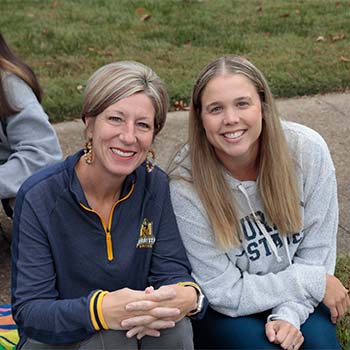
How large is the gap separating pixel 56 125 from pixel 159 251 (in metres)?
2.68

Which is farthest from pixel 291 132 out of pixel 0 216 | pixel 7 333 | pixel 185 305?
pixel 0 216

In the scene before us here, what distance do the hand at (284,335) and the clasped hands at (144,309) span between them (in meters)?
0.36

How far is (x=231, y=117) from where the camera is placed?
2.61 m

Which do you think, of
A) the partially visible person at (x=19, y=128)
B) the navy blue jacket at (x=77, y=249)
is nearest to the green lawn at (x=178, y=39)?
the partially visible person at (x=19, y=128)

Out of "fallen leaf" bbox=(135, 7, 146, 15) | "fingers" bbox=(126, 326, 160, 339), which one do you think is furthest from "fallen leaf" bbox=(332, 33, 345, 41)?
"fingers" bbox=(126, 326, 160, 339)

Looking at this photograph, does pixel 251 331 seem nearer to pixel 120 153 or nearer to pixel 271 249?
pixel 271 249

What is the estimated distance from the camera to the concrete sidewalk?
4168 mm

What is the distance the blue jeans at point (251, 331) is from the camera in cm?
270

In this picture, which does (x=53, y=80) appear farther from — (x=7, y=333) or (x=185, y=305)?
(x=185, y=305)

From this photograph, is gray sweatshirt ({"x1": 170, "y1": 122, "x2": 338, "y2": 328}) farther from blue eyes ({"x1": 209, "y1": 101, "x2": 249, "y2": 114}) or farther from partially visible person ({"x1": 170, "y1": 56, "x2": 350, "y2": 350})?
blue eyes ({"x1": 209, "y1": 101, "x2": 249, "y2": 114})

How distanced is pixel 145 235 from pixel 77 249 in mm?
253

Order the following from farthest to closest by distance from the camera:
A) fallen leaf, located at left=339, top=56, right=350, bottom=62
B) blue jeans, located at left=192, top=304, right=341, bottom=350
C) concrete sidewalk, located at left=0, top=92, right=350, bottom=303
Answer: fallen leaf, located at left=339, top=56, right=350, bottom=62, concrete sidewalk, located at left=0, top=92, right=350, bottom=303, blue jeans, located at left=192, top=304, right=341, bottom=350

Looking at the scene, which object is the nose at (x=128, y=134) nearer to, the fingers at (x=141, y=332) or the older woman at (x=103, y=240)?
the older woman at (x=103, y=240)

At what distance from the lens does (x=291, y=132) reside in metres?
2.84
